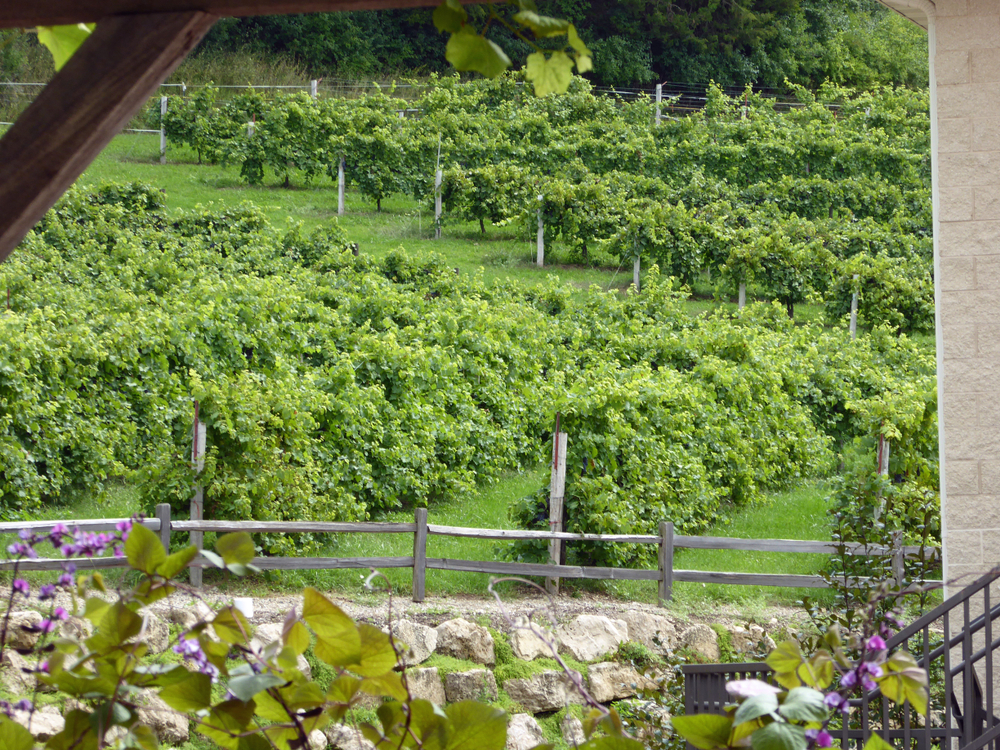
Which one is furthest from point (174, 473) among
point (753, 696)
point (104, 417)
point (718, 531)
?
point (753, 696)

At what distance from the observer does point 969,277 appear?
3.78 m

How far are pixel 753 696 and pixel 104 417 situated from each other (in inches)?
302

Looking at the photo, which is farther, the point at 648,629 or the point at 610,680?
the point at 648,629

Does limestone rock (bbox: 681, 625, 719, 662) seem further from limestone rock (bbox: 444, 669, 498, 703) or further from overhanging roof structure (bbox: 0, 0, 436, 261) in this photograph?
overhanging roof structure (bbox: 0, 0, 436, 261)

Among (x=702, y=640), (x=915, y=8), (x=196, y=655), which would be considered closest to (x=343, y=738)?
(x=196, y=655)

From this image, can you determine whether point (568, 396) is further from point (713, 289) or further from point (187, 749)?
point (713, 289)

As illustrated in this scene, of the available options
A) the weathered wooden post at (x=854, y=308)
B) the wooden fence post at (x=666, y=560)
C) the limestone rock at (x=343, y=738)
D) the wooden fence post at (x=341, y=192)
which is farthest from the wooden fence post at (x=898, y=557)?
the wooden fence post at (x=341, y=192)

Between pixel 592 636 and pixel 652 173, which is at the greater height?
pixel 652 173

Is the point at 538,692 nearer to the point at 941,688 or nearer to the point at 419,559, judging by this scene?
the point at 419,559

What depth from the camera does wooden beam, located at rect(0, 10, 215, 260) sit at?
85cm

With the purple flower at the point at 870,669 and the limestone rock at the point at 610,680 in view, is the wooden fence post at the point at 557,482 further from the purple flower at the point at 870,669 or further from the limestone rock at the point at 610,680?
the purple flower at the point at 870,669

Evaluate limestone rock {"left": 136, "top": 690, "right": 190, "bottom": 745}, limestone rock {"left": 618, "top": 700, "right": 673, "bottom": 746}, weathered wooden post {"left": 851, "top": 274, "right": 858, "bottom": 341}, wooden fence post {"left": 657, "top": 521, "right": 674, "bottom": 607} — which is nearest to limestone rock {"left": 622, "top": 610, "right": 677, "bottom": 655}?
wooden fence post {"left": 657, "top": 521, "right": 674, "bottom": 607}

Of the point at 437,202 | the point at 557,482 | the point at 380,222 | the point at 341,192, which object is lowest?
the point at 557,482

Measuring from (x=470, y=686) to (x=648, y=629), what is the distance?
142cm
